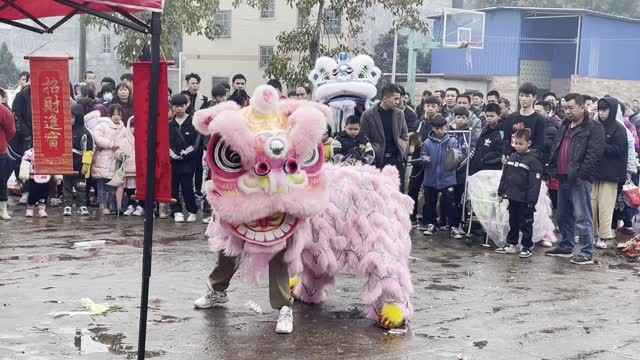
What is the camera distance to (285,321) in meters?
6.38

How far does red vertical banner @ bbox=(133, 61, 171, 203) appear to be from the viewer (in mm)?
5301

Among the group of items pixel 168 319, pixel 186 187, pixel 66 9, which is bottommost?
pixel 168 319

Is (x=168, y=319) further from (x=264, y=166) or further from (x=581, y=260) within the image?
(x=581, y=260)

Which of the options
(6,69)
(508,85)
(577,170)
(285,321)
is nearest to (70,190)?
(577,170)

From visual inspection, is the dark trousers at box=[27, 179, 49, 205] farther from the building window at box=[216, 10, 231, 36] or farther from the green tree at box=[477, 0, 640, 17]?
the green tree at box=[477, 0, 640, 17]

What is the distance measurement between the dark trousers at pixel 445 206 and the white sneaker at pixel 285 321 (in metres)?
5.30

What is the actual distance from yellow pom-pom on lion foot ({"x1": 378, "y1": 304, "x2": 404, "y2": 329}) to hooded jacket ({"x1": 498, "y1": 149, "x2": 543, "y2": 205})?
380cm

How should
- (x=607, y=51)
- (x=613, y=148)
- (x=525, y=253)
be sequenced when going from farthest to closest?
(x=607, y=51)
(x=613, y=148)
(x=525, y=253)

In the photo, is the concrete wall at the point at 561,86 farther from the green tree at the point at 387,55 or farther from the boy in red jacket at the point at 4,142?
the boy in red jacket at the point at 4,142

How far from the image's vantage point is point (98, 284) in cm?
778

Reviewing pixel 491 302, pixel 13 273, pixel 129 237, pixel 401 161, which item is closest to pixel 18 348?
pixel 13 273

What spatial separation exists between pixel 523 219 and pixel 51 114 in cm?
520

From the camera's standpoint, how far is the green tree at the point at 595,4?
44062mm

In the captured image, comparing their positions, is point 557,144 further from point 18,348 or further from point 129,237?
point 18,348
